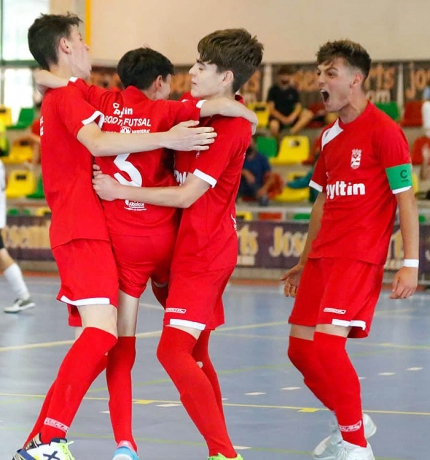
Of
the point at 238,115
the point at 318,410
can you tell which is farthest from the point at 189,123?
the point at 318,410

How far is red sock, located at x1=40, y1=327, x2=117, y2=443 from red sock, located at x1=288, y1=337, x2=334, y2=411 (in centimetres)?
111

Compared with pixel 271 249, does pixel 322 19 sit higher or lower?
higher

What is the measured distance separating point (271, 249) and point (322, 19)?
5175mm

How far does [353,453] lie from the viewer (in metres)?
4.82

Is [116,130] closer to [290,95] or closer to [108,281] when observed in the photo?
[108,281]

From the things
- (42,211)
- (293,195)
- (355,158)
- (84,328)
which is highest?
(355,158)

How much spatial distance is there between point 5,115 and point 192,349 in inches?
682

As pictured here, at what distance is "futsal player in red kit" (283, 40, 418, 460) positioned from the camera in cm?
489

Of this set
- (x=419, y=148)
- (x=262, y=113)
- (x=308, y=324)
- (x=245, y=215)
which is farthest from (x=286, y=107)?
(x=308, y=324)

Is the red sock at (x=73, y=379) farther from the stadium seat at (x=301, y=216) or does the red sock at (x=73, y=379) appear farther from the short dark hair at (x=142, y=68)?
the stadium seat at (x=301, y=216)

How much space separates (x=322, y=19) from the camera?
61.5 feet

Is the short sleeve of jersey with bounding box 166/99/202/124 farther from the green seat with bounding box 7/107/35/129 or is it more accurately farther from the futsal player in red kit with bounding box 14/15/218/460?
the green seat with bounding box 7/107/35/129

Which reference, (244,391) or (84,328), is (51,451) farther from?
(244,391)

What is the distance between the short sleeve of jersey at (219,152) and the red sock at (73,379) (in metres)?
0.75
